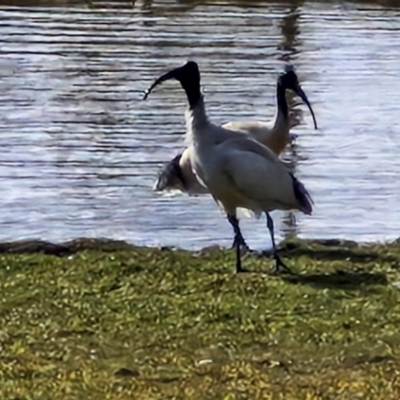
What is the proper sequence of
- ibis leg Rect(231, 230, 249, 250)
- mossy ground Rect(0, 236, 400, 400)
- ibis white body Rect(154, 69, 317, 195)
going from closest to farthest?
mossy ground Rect(0, 236, 400, 400) < ibis leg Rect(231, 230, 249, 250) < ibis white body Rect(154, 69, 317, 195)

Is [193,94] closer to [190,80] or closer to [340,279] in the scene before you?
[190,80]

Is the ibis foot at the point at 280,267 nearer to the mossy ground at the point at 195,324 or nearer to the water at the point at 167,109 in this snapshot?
the mossy ground at the point at 195,324

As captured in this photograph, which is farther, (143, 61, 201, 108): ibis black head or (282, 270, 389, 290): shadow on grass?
(143, 61, 201, 108): ibis black head

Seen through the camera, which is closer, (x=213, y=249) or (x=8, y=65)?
(x=213, y=249)

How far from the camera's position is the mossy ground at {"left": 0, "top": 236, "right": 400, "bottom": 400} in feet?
15.0

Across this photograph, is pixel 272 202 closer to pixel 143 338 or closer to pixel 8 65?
pixel 143 338

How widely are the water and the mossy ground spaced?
1104 mm

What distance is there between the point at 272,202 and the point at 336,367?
2.35 metres

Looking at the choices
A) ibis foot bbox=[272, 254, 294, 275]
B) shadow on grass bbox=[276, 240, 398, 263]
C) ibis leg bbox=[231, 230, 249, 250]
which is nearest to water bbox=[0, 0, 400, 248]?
ibis leg bbox=[231, 230, 249, 250]

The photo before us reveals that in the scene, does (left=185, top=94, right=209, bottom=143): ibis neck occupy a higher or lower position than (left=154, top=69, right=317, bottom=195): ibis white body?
higher

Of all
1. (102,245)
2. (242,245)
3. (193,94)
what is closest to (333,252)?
(242,245)

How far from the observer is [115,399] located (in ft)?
14.3

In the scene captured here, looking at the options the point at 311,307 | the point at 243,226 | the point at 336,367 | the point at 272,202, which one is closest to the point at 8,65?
the point at 243,226

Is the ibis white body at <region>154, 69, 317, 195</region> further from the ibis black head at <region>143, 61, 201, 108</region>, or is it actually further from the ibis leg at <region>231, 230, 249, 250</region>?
the ibis leg at <region>231, 230, 249, 250</region>
